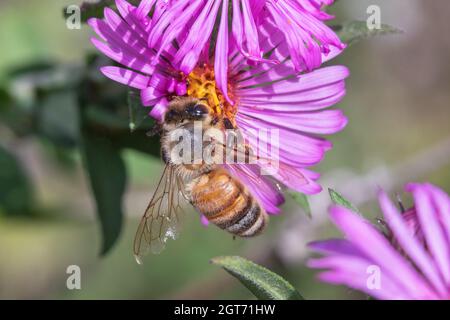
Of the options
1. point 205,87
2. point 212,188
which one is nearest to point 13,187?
point 205,87

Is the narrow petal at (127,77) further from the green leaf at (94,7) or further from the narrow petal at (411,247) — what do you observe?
the narrow petal at (411,247)

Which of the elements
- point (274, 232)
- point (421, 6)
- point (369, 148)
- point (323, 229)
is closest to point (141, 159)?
point (274, 232)

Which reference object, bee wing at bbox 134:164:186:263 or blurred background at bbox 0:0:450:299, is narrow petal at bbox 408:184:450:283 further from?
blurred background at bbox 0:0:450:299

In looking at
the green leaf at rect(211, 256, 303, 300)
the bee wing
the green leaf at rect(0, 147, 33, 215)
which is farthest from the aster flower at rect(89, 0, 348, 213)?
the green leaf at rect(0, 147, 33, 215)

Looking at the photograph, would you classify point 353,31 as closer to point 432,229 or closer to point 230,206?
point 230,206

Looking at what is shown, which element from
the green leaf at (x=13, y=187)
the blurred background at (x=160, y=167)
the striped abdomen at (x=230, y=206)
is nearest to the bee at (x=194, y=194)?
the striped abdomen at (x=230, y=206)

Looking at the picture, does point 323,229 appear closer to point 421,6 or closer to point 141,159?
point 141,159
